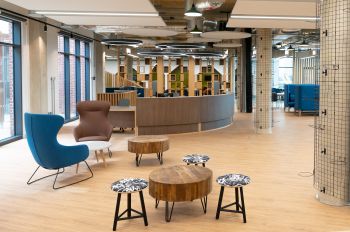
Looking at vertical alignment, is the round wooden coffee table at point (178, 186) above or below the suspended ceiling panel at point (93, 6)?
below

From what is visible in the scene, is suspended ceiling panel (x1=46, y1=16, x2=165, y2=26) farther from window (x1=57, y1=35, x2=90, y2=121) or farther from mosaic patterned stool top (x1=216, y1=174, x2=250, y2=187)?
mosaic patterned stool top (x1=216, y1=174, x2=250, y2=187)

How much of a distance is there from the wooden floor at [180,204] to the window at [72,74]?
17.1ft

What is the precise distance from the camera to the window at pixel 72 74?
13266 mm

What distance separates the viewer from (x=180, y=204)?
4.73m

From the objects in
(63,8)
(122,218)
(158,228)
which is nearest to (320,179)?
(158,228)

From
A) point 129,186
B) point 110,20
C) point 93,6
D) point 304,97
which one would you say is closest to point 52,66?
point 110,20

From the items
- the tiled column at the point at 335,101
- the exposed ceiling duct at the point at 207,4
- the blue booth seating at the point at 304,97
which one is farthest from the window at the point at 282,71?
the tiled column at the point at 335,101

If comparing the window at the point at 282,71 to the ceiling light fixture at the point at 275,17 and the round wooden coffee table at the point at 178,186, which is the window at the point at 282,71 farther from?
the round wooden coffee table at the point at 178,186

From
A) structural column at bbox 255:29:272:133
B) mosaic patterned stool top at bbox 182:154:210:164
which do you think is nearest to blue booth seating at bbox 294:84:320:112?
structural column at bbox 255:29:272:133

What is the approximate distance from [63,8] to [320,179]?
579 centimetres

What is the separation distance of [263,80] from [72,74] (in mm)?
7644

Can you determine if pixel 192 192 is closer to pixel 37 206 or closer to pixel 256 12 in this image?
pixel 37 206

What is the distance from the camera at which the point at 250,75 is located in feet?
57.2

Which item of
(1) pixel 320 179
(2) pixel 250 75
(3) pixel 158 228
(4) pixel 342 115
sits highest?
(2) pixel 250 75
